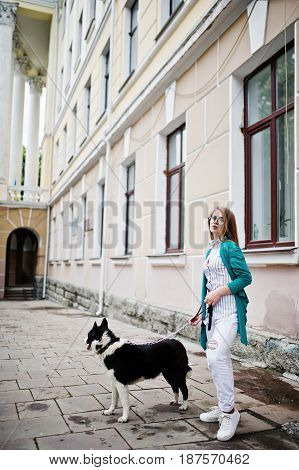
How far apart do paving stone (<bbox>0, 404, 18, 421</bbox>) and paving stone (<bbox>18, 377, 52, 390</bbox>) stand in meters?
0.57

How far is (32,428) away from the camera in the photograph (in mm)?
2855

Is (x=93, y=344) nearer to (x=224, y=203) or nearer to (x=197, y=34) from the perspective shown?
(x=224, y=203)

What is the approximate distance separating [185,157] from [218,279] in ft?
13.5

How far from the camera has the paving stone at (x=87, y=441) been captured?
2547mm

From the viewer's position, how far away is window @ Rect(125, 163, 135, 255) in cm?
920

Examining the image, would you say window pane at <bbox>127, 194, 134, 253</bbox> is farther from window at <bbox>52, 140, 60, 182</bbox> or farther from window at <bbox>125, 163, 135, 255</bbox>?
window at <bbox>52, 140, 60, 182</bbox>

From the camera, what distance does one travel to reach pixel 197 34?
6039 mm

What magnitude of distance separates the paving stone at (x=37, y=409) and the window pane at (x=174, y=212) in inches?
161

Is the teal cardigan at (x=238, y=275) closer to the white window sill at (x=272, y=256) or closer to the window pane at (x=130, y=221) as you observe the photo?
the white window sill at (x=272, y=256)

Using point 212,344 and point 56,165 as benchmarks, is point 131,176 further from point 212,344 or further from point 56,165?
point 56,165

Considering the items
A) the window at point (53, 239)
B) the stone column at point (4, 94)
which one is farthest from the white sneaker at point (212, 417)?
the stone column at point (4, 94)

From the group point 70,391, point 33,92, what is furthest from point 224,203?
point 33,92

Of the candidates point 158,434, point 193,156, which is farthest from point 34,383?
point 193,156

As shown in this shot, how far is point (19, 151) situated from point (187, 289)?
1955 centimetres
